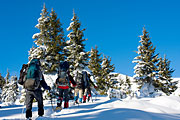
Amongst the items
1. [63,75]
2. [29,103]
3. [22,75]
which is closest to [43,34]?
[63,75]

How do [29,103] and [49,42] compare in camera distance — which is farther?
[49,42]

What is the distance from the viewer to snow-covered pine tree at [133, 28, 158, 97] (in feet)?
82.7

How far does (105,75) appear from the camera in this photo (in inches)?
1367

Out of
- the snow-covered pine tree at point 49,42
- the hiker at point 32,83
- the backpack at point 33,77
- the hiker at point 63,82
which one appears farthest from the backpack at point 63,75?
the snow-covered pine tree at point 49,42

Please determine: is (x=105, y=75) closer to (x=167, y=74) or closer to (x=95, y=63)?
(x=95, y=63)

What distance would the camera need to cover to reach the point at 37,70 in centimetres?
585

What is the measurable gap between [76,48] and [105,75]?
50.2ft

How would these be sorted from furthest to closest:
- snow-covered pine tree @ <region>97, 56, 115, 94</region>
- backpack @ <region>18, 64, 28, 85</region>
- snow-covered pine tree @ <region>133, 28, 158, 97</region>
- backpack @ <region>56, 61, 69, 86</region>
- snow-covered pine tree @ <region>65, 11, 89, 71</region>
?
1. snow-covered pine tree @ <region>97, 56, 115, 94</region>
2. snow-covered pine tree @ <region>133, 28, 158, 97</region>
3. snow-covered pine tree @ <region>65, 11, 89, 71</region>
4. backpack @ <region>56, 61, 69, 86</region>
5. backpack @ <region>18, 64, 28, 85</region>

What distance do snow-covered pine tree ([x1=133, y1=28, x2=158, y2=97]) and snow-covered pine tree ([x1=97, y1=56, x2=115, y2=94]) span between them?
25.5 ft

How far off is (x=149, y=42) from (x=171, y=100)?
20021 millimetres

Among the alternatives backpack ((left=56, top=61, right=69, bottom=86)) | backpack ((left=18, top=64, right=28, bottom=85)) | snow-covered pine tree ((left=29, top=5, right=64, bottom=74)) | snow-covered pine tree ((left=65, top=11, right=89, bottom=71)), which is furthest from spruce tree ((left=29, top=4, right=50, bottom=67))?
backpack ((left=18, top=64, right=28, bottom=85))

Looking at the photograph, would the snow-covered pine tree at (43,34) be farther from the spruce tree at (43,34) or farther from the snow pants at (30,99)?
the snow pants at (30,99)

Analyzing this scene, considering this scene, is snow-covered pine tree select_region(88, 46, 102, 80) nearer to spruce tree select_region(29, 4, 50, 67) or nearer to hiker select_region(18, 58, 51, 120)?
spruce tree select_region(29, 4, 50, 67)

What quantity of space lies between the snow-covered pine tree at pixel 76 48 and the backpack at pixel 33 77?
48.1 ft
